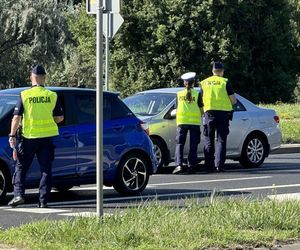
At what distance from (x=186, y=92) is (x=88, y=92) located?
3907mm

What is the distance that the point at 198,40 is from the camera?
49.7 metres

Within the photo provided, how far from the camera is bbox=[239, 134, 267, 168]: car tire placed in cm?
1825

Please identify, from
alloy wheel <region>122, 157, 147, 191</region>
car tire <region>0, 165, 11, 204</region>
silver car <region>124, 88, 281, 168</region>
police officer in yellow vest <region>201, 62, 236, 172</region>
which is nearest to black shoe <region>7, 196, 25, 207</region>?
car tire <region>0, 165, 11, 204</region>

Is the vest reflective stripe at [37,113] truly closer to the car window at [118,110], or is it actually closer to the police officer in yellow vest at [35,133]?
the police officer in yellow vest at [35,133]

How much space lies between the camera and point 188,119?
1655 centimetres

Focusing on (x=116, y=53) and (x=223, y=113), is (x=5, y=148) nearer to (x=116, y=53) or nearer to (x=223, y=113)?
(x=223, y=113)

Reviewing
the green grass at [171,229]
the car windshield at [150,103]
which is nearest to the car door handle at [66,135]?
the green grass at [171,229]

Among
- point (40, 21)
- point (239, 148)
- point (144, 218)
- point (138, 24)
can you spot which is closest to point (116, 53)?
point (138, 24)

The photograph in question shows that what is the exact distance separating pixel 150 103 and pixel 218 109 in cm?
153

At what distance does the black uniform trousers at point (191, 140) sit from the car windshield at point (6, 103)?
15.4 feet

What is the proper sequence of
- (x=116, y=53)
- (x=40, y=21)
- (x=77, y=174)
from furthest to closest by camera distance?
(x=116, y=53), (x=40, y=21), (x=77, y=174)

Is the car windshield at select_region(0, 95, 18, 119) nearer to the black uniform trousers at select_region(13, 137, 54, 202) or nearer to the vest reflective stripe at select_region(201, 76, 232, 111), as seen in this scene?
the black uniform trousers at select_region(13, 137, 54, 202)

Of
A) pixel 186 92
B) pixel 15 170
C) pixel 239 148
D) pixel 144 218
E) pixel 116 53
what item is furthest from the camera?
pixel 116 53

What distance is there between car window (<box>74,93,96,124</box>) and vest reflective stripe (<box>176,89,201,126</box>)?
370 centimetres
